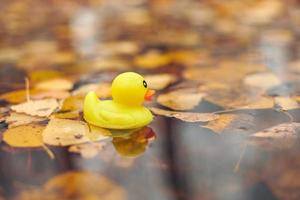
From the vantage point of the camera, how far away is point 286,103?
1.00 metres

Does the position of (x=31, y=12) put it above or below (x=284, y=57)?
above

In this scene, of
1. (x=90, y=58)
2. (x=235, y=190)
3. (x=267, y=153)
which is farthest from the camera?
(x=90, y=58)

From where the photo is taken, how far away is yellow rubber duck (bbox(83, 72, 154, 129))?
86cm

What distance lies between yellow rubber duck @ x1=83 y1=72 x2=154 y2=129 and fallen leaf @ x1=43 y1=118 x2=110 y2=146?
2cm

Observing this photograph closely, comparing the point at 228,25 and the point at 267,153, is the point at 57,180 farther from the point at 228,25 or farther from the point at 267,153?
the point at 228,25

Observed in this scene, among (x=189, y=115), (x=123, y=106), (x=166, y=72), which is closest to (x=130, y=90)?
(x=123, y=106)

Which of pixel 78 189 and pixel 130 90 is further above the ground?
pixel 130 90

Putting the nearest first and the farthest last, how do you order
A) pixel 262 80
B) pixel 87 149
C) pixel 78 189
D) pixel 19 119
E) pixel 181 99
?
pixel 78 189
pixel 87 149
pixel 19 119
pixel 181 99
pixel 262 80

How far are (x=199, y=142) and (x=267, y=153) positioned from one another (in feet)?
0.40

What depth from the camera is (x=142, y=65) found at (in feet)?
4.32

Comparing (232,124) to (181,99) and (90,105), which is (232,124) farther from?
(90,105)

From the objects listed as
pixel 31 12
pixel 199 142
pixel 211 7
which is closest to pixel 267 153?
pixel 199 142

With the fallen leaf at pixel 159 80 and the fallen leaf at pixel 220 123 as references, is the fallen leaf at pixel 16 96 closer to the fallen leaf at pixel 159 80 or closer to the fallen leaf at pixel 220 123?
the fallen leaf at pixel 159 80

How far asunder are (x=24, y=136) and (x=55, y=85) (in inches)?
12.2
